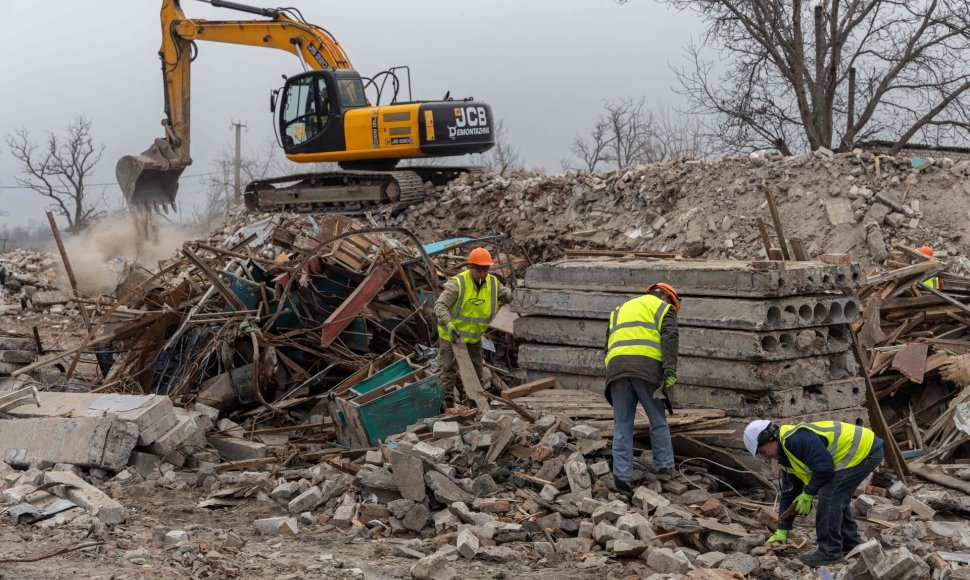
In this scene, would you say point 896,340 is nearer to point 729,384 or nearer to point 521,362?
point 729,384

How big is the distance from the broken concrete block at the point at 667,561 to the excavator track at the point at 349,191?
45.8 feet

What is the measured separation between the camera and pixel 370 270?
1020 centimetres

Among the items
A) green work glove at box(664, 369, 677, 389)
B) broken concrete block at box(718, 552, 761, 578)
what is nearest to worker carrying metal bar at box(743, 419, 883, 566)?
broken concrete block at box(718, 552, 761, 578)

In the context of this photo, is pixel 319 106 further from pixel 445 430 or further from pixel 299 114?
pixel 445 430

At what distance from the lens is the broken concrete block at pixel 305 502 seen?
712 cm

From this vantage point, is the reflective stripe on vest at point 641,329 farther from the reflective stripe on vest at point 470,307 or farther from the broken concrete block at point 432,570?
the broken concrete block at point 432,570

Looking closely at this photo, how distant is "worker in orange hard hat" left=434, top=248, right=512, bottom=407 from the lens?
8.85 meters

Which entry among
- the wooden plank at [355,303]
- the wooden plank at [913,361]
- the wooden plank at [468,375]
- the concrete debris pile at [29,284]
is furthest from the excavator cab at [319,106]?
the wooden plank at [913,361]

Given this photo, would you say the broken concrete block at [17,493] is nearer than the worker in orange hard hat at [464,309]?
Yes

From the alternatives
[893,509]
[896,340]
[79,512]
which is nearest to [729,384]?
[893,509]

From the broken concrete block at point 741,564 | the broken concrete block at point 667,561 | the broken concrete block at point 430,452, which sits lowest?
the broken concrete block at point 741,564

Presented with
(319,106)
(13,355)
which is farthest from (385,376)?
(319,106)

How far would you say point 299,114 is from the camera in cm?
1956

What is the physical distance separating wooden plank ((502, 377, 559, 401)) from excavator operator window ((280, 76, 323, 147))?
37.8ft
